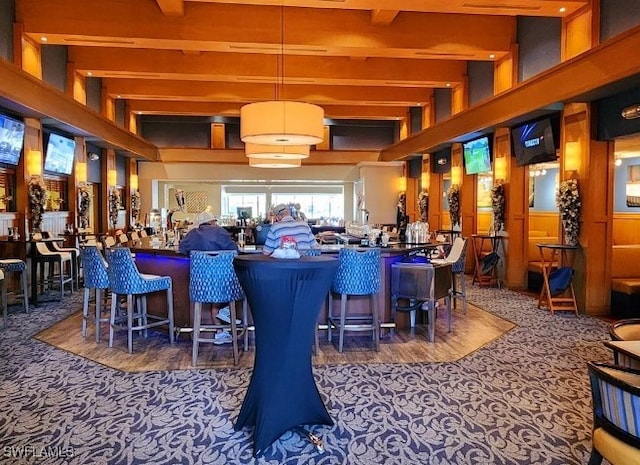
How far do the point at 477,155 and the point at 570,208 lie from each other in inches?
135

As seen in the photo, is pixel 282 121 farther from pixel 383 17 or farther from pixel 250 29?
pixel 383 17

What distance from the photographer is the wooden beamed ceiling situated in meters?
7.08

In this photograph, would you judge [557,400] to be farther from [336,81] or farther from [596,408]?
[336,81]

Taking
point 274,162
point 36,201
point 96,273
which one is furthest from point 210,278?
point 274,162

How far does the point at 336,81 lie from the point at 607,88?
5304mm

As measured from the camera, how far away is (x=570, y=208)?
682 centimetres

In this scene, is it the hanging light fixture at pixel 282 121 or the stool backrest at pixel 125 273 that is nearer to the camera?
the stool backrest at pixel 125 273

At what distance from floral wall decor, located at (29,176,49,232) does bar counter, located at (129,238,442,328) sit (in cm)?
359

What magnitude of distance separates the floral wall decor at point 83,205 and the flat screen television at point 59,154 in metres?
0.71

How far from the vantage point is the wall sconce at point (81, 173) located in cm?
1035

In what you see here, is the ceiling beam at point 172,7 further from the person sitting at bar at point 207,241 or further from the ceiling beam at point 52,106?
the person sitting at bar at point 207,241

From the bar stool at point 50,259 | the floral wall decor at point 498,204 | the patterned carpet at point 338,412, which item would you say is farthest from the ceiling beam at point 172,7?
the floral wall decor at point 498,204

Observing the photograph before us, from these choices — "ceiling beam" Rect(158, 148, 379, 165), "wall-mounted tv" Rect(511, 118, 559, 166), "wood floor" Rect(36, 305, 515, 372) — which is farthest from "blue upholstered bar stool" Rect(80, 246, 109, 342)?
"ceiling beam" Rect(158, 148, 379, 165)

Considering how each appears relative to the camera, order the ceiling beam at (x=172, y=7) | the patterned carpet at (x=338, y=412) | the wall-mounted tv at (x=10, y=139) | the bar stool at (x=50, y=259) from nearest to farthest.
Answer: the patterned carpet at (x=338, y=412) < the ceiling beam at (x=172, y=7) < the wall-mounted tv at (x=10, y=139) < the bar stool at (x=50, y=259)
